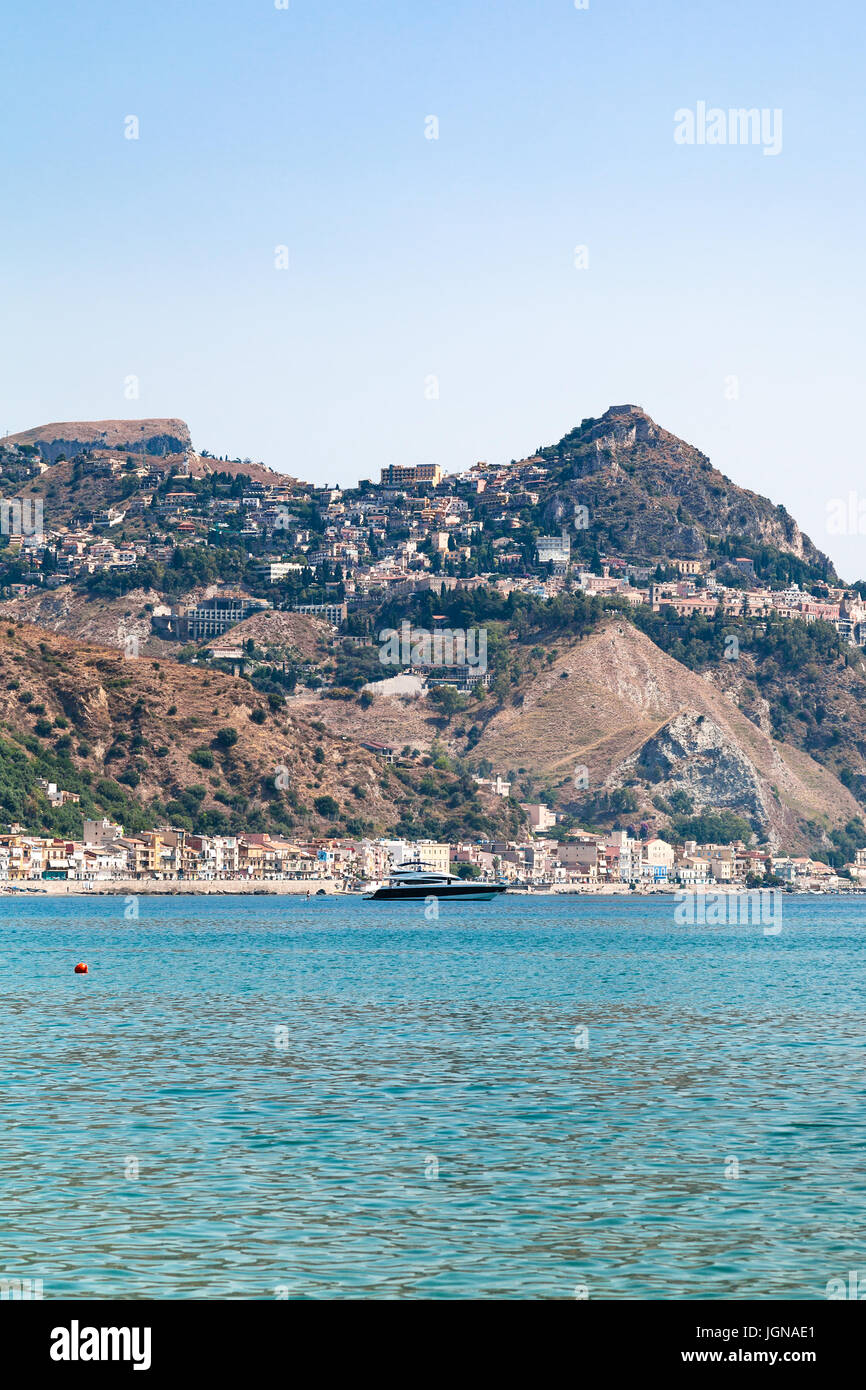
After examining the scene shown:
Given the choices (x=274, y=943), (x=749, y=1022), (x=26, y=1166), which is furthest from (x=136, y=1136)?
(x=274, y=943)

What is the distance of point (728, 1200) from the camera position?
23.6 meters

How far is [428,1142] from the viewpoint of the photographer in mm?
28109

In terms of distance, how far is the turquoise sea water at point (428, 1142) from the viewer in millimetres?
19750

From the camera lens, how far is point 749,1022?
172 ft

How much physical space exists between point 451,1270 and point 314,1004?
3857 cm

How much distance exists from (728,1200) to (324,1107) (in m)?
10.3

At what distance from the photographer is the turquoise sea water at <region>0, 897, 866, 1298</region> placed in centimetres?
1975
